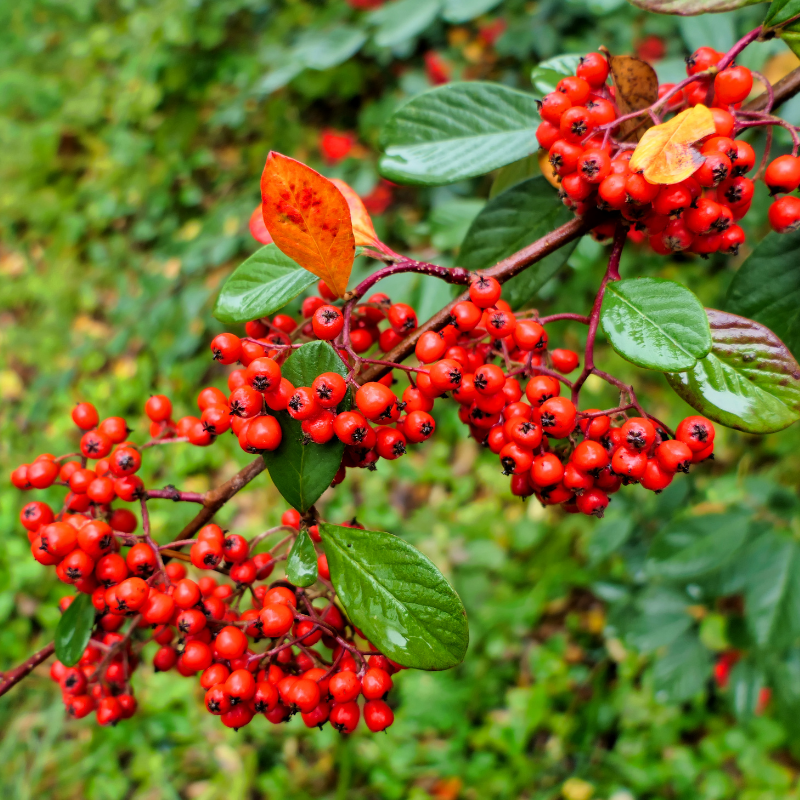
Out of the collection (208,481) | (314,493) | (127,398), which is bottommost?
(208,481)

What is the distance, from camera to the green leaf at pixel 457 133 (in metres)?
1.13

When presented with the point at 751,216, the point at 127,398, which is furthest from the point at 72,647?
the point at 127,398

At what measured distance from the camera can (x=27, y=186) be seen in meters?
5.71

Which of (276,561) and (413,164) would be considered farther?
(413,164)

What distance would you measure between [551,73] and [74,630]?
130 centimetres

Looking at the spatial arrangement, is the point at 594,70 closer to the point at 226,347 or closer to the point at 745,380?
the point at 745,380

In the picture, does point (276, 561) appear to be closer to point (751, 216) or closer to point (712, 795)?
point (751, 216)

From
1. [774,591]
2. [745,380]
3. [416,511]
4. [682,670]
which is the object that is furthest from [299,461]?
[416,511]

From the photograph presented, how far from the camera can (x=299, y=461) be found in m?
0.85

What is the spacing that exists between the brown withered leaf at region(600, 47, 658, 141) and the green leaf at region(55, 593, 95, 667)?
1116mm

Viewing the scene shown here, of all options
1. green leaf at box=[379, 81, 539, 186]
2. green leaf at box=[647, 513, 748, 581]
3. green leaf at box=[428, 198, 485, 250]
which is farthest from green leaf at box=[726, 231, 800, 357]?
green leaf at box=[428, 198, 485, 250]

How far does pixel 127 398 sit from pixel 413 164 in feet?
12.4

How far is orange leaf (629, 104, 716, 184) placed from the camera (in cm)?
74

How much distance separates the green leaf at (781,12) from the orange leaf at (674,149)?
0.23 meters
